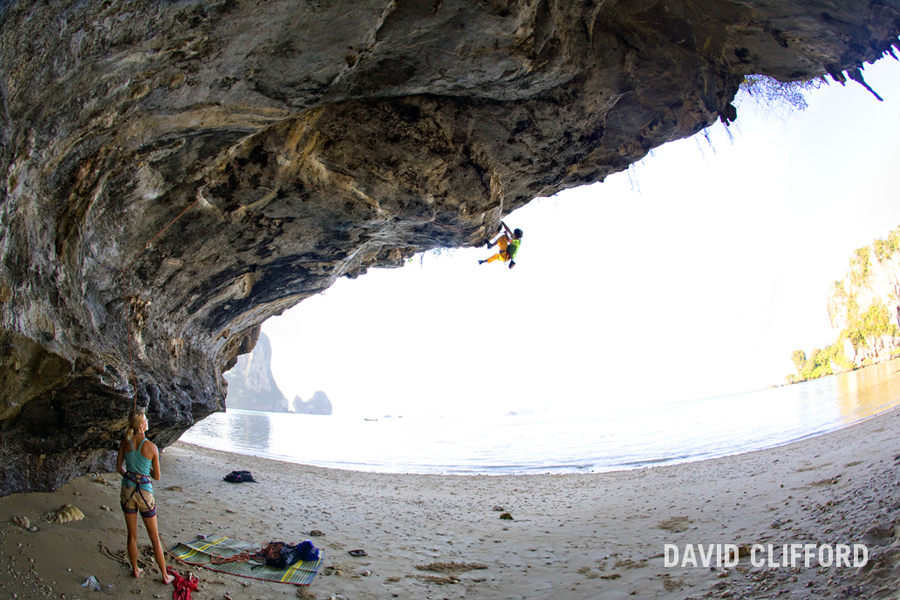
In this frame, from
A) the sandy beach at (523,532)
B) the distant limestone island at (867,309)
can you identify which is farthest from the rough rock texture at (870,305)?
the sandy beach at (523,532)

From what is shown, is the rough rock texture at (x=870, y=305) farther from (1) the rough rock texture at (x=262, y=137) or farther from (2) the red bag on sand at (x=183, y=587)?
(2) the red bag on sand at (x=183, y=587)

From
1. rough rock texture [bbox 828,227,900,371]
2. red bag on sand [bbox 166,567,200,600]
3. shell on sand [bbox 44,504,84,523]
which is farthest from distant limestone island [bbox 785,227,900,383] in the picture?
shell on sand [bbox 44,504,84,523]

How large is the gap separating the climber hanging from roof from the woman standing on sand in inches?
298

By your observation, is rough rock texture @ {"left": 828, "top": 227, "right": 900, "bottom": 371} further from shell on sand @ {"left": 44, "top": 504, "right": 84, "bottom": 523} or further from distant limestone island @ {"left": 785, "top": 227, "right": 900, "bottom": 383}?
shell on sand @ {"left": 44, "top": 504, "right": 84, "bottom": 523}

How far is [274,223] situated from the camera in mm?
7117

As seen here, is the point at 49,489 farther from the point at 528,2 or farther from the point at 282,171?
the point at 528,2

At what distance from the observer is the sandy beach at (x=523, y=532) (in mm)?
4500

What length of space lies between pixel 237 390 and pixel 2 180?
748 ft

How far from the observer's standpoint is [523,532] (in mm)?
8695

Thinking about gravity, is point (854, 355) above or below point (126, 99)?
below

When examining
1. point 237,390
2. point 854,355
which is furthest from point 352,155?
point 237,390

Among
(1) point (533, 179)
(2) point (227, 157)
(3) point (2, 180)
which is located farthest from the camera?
(1) point (533, 179)

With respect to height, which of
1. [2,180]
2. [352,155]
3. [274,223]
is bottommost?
[2,180]

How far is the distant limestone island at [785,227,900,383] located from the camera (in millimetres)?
68375
